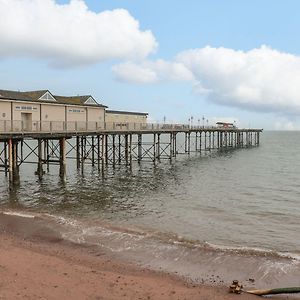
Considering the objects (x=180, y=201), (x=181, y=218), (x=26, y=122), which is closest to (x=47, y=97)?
(x=26, y=122)

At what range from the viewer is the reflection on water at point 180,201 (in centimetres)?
1908

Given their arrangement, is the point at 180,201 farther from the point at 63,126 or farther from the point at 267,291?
the point at 267,291

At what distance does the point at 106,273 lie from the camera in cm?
1253

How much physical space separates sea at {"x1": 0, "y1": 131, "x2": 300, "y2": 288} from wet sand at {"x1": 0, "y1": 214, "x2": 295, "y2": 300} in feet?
2.69

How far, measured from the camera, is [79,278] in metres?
11.9

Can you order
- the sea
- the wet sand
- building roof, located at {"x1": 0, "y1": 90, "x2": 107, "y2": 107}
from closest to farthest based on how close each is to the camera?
1. the wet sand
2. the sea
3. building roof, located at {"x1": 0, "y1": 90, "x2": 107, "y2": 107}

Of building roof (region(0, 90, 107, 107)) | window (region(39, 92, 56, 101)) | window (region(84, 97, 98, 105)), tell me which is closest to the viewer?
building roof (region(0, 90, 107, 107))

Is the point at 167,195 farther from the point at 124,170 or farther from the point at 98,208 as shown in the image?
the point at 124,170

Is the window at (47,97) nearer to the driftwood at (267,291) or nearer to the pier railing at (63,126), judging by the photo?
the pier railing at (63,126)

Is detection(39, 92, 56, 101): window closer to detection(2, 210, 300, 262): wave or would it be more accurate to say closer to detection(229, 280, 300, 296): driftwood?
detection(2, 210, 300, 262): wave

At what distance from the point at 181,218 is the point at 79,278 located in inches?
404

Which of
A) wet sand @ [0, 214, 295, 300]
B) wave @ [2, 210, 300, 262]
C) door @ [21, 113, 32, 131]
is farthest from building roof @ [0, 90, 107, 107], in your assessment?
wet sand @ [0, 214, 295, 300]

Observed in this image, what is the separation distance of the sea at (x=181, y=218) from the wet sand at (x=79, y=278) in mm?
821

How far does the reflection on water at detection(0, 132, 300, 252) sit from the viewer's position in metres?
19.1
